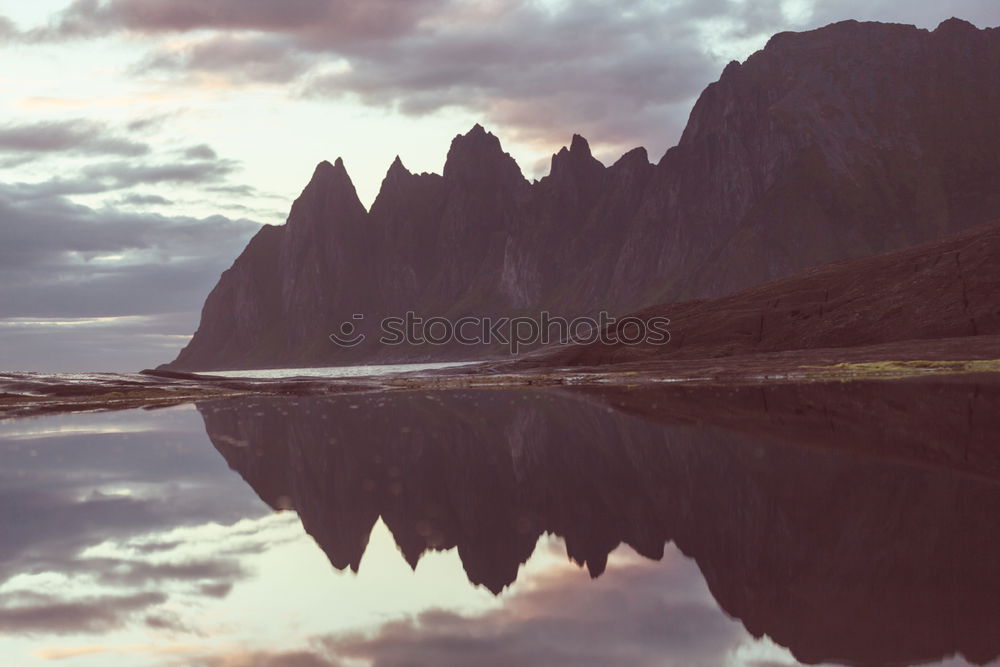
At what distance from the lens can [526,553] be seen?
1414cm

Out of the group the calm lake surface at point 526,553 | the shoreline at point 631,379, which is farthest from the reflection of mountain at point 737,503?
the shoreline at point 631,379

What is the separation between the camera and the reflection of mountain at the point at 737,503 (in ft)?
33.6

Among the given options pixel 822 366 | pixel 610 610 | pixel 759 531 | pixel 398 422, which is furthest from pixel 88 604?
pixel 822 366

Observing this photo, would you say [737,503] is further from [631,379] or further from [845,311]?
[845,311]

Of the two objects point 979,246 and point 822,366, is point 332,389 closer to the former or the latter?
→ point 822,366

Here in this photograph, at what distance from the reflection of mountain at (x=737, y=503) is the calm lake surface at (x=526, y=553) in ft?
0.23

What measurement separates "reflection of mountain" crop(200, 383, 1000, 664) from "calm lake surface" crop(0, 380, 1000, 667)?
0.07 m

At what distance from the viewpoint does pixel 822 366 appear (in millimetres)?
84250

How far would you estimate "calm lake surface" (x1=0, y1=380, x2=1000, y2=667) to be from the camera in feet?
31.9

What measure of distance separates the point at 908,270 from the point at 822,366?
5298 centimetres

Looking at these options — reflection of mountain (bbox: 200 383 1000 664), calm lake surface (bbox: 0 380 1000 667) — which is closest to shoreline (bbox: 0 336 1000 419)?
reflection of mountain (bbox: 200 383 1000 664)

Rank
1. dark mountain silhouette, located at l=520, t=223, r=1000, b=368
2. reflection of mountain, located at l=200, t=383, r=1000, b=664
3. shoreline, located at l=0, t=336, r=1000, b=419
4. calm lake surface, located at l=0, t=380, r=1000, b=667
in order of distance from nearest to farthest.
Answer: calm lake surface, located at l=0, t=380, r=1000, b=667 < reflection of mountain, located at l=200, t=383, r=1000, b=664 < shoreline, located at l=0, t=336, r=1000, b=419 < dark mountain silhouette, located at l=520, t=223, r=1000, b=368

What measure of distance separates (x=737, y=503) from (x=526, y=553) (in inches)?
197

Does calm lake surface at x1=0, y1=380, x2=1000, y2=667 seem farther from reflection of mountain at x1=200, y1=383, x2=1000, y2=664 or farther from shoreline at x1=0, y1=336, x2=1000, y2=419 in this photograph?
shoreline at x1=0, y1=336, x2=1000, y2=419
